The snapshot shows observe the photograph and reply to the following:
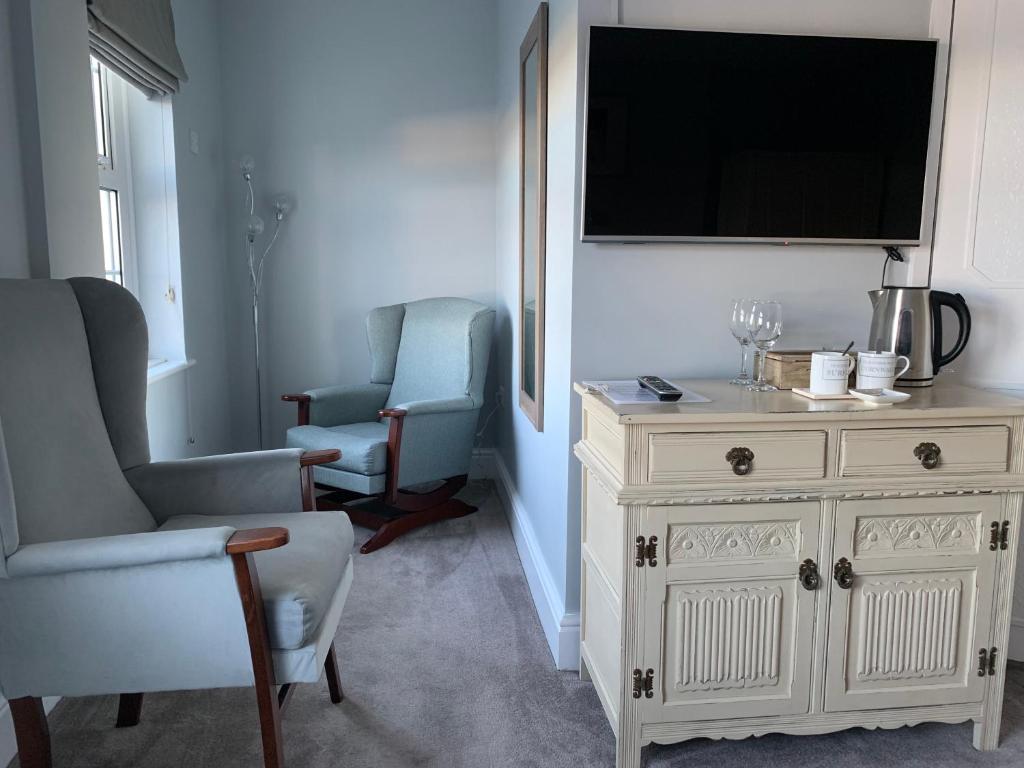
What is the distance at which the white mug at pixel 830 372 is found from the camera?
1.72 m

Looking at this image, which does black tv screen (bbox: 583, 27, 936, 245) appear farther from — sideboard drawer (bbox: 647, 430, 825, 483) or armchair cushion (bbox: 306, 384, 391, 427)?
armchair cushion (bbox: 306, 384, 391, 427)

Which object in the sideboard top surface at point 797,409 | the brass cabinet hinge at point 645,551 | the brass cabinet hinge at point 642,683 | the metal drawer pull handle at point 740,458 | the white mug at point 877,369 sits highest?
the white mug at point 877,369

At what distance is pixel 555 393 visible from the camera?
2.27 metres

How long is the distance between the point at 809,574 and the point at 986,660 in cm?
51

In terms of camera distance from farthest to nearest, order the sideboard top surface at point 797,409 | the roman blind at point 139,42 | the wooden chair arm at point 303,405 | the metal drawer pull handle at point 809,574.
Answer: the wooden chair arm at point 303,405 < the roman blind at point 139,42 < the metal drawer pull handle at point 809,574 < the sideboard top surface at point 797,409

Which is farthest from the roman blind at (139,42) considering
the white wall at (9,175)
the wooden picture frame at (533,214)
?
the wooden picture frame at (533,214)

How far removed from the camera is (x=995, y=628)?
5.79 ft

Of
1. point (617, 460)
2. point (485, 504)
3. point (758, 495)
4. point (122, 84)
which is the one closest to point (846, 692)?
point (758, 495)

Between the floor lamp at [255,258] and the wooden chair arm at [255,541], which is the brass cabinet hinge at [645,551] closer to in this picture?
the wooden chair arm at [255,541]

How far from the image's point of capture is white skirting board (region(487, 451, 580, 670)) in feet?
7.02

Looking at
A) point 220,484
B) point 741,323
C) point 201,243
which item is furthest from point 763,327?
point 201,243

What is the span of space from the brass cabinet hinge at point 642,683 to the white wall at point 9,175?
1.72 meters

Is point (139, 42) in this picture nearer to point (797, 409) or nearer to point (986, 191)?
point (797, 409)

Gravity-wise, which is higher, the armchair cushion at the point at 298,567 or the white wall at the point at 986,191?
the white wall at the point at 986,191
